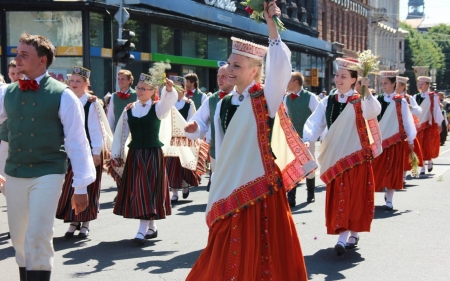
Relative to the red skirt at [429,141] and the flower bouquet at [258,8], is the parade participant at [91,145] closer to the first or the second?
the flower bouquet at [258,8]

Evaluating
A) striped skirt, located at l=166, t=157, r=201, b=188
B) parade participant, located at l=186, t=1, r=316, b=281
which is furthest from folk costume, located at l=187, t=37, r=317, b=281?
striped skirt, located at l=166, t=157, r=201, b=188

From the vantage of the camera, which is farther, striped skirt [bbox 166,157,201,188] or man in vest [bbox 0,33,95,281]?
striped skirt [bbox 166,157,201,188]

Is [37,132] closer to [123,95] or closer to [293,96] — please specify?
[123,95]

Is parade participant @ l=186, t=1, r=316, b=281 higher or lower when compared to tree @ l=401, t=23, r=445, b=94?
lower

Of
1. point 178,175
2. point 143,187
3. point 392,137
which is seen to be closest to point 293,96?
point 392,137

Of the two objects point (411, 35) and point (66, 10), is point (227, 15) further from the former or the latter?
point (411, 35)

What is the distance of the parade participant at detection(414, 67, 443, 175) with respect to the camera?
53.1 feet

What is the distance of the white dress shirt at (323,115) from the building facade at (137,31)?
572 inches

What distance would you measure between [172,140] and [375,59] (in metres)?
3.47

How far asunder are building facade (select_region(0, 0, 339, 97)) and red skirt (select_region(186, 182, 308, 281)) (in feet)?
56.2

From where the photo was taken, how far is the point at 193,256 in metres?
7.61

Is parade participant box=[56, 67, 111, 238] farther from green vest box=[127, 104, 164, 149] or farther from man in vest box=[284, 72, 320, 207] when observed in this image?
man in vest box=[284, 72, 320, 207]

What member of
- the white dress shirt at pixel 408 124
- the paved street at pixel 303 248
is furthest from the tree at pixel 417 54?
the paved street at pixel 303 248

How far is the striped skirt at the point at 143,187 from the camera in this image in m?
8.34
